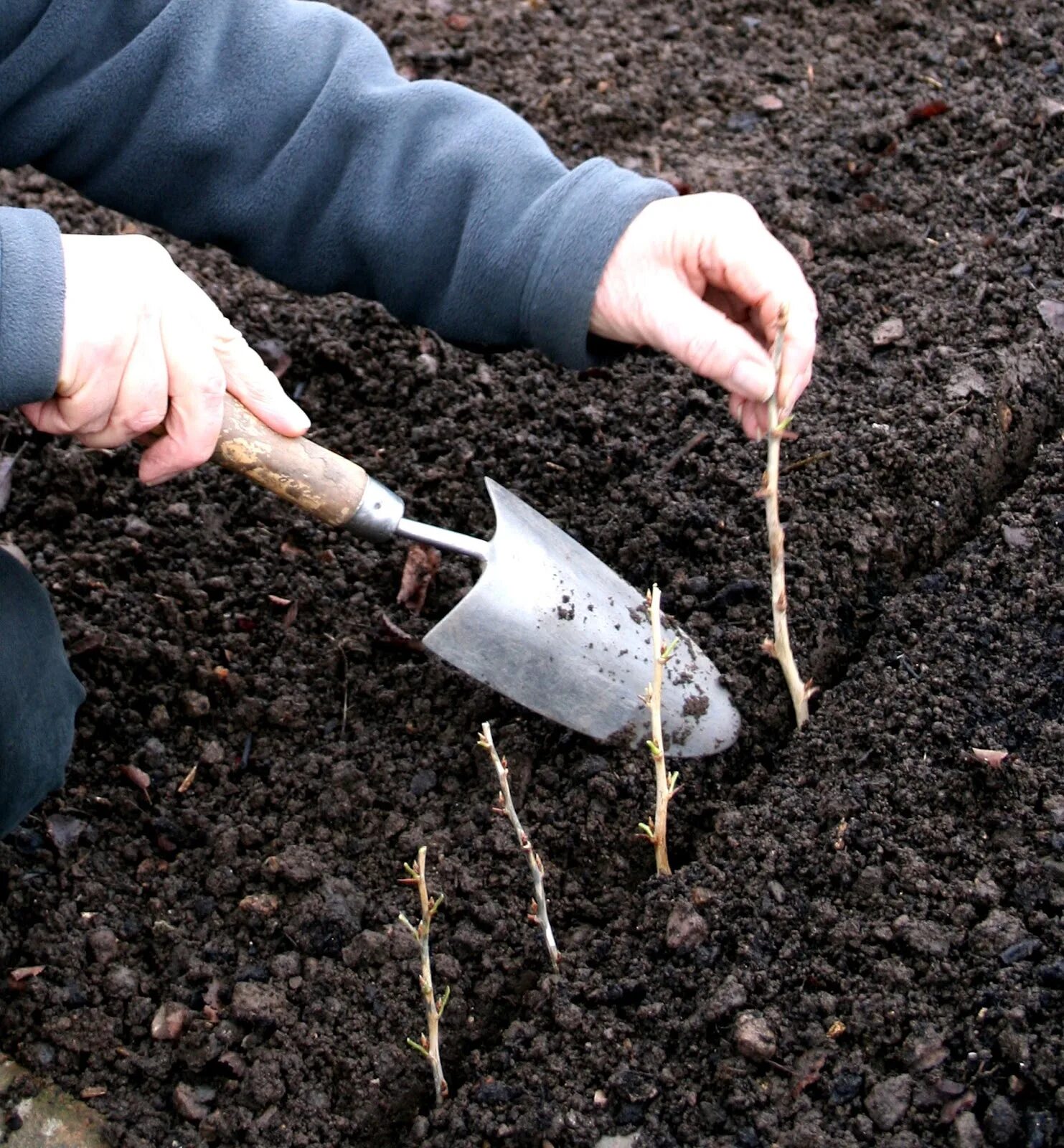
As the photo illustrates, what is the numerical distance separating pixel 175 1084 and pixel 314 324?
4.77 feet

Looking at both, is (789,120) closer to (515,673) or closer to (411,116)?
(411,116)

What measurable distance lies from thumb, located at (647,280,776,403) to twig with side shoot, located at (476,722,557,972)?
58 centimetres

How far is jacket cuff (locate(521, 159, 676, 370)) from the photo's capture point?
1882 millimetres

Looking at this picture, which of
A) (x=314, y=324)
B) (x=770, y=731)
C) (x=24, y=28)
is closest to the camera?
(x=24, y=28)

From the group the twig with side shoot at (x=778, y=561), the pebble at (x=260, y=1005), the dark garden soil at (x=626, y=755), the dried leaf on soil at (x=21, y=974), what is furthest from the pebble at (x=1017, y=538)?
the dried leaf on soil at (x=21, y=974)

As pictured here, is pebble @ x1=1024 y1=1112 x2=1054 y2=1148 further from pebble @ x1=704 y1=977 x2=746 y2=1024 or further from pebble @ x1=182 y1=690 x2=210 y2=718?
pebble @ x1=182 y1=690 x2=210 y2=718

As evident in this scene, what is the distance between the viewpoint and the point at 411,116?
6.73 ft

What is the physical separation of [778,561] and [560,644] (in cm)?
36

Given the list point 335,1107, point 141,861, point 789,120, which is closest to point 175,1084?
point 335,1107

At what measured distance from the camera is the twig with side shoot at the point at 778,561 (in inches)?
68.3

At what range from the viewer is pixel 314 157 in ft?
6.72

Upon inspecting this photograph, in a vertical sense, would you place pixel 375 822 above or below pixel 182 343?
below

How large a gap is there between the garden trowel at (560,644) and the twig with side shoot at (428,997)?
1.13ft

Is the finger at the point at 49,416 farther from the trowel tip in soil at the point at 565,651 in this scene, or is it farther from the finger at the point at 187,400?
the trowel tip in soil at the point at 565,651
